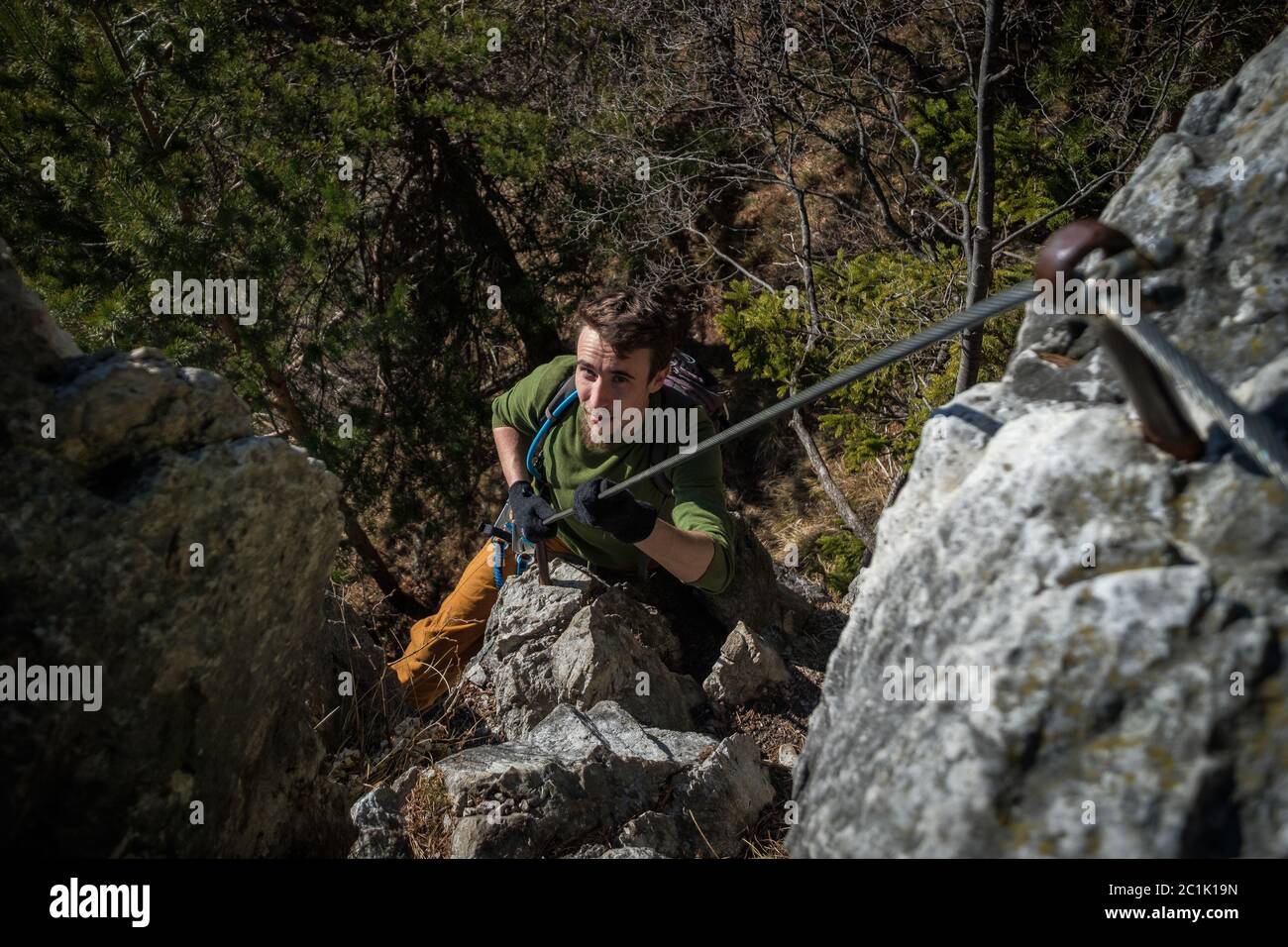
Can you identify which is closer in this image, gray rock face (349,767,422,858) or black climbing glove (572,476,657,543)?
gray rock face (349,767,422,858)

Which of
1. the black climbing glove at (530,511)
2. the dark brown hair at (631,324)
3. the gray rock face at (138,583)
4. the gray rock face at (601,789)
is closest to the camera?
the gray rock face at (138,583)

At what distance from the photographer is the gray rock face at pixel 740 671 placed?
3801 mm

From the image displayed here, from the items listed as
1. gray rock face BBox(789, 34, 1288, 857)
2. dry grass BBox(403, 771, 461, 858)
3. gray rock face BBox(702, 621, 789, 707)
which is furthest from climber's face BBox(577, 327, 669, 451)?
gray rock face BBox(789, 34, 1288, 857)

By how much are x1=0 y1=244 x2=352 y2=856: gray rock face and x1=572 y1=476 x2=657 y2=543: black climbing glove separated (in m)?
1.09

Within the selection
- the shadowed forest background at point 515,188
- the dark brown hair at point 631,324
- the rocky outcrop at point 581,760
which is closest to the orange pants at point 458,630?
the rocky outcrop at point 581,760

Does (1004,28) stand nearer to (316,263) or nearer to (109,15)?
(316,263)

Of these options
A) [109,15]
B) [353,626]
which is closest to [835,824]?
[353,626]

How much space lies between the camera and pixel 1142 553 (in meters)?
1.48

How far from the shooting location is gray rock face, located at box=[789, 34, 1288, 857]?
4.42ft

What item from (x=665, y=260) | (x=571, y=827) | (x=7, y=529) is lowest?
(x=571, y=827)

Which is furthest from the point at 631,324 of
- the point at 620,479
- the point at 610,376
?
the point at 620,479

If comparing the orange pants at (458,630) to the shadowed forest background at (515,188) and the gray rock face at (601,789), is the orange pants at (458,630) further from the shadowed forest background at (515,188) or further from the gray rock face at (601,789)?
the shadowed forest background at (515,188)

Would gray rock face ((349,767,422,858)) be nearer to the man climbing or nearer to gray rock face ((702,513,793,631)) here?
the man climbing

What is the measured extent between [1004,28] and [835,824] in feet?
18.9
